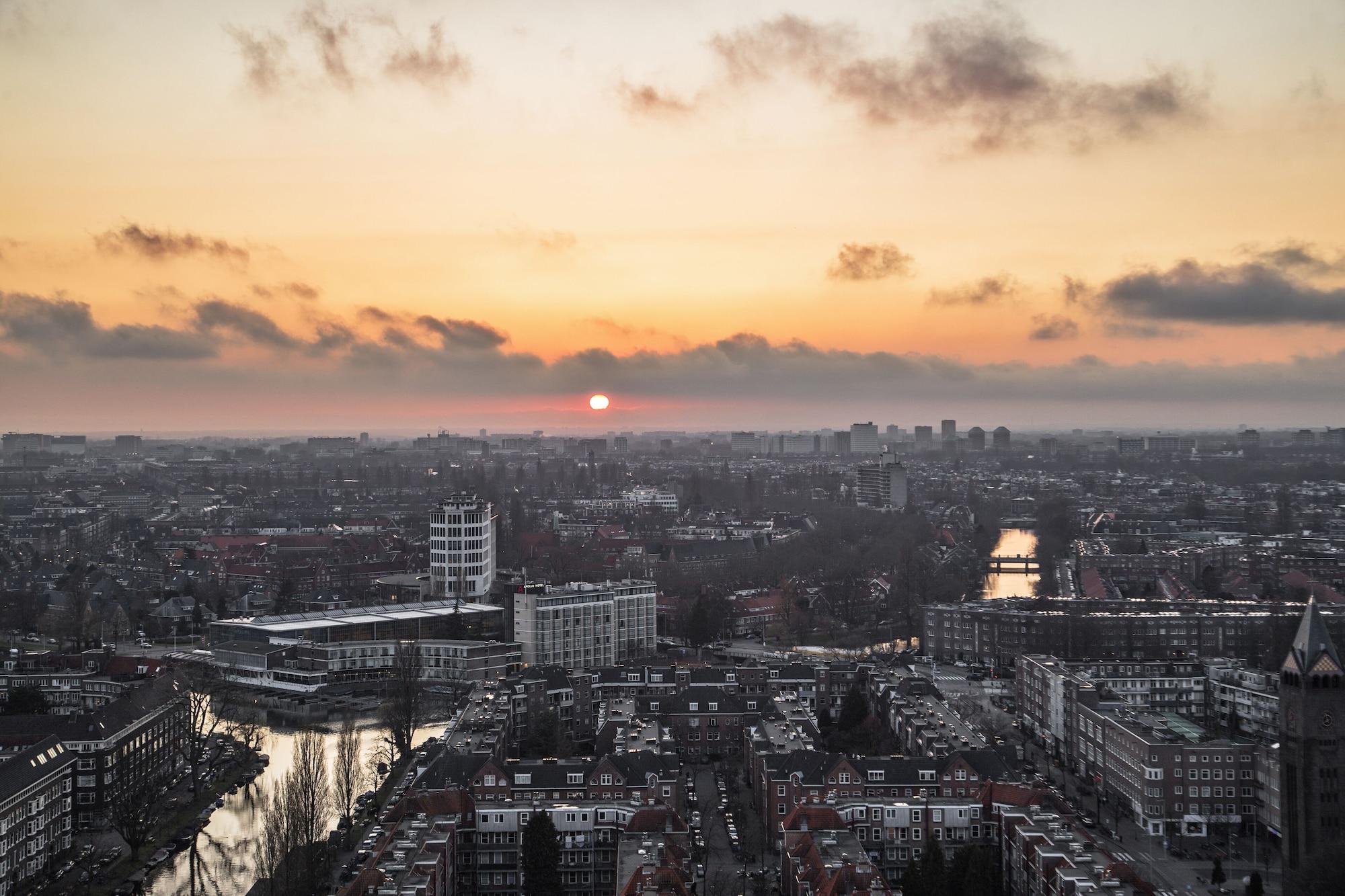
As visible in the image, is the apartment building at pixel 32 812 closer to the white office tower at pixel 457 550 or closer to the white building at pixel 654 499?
the white office tower at pixel 457 550

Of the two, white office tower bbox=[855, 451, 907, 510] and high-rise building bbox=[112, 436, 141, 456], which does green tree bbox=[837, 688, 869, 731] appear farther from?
high-rise building bbox=[112, 436, 141, 456]

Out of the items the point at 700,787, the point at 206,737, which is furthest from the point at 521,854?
the point at 206,737

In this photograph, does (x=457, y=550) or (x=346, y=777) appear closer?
(x=346, y=777)

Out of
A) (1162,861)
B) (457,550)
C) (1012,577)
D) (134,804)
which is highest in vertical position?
(457,550)

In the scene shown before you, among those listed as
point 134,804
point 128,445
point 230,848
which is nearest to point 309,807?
point 230,848

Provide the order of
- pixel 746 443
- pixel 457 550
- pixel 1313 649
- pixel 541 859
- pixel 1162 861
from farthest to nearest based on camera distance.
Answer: pixel 746 443, pixel 457 550, pixel 1162 861, pixel 1313 649, pixel 541 859

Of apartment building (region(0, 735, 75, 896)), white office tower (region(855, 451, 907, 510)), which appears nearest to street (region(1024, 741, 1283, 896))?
apartment building (region(0, 735, 75, 896))

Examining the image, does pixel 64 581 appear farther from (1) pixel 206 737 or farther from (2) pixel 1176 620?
(2) pixel 1176 620

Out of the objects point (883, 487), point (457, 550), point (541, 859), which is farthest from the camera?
point (883, 487)

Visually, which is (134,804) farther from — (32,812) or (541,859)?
(541,859)
